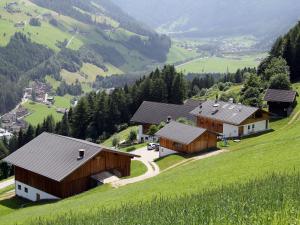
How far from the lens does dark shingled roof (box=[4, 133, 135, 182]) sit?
61562 millimetres

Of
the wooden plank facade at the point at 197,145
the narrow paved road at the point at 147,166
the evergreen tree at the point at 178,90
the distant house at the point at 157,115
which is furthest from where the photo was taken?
the evergreen tree at the point at 178,90

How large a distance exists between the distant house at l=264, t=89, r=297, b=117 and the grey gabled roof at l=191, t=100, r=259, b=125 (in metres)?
7.60

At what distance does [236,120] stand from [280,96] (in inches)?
513

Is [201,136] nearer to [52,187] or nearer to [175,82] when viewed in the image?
[52,187]

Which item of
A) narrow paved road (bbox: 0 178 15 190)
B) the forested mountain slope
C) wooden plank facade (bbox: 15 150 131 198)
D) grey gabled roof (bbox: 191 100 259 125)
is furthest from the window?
the forested mountain slope

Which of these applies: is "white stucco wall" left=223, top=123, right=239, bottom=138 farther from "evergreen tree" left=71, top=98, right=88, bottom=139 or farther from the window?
"evergreen tree" left=71, top=98, right=88, bottom=139

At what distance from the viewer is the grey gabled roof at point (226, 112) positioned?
91500 mm

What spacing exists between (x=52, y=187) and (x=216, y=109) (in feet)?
144

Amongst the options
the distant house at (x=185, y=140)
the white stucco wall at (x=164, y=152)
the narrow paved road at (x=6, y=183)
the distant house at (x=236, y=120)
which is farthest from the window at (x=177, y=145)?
the narrow paved road at (x=6, y=183)

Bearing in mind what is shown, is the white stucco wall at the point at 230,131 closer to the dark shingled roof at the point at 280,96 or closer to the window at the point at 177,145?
the dark shingled roof at the point at 280,96

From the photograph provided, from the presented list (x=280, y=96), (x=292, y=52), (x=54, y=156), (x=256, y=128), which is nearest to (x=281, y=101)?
(x=280, y=96)

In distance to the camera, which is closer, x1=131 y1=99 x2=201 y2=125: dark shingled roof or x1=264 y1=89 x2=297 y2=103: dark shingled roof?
x1=264 y1=89 x2=297 y2=103: dark shingled roof

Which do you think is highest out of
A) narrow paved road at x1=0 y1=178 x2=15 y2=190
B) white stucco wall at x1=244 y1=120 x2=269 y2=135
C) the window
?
white stucco wall at x1=244 y1=120 x2=269 y2=135

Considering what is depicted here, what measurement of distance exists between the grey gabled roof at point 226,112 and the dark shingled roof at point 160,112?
39.9ft
